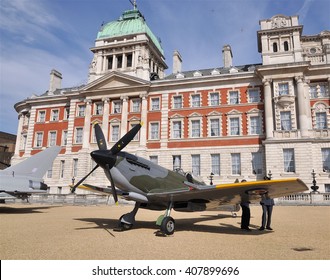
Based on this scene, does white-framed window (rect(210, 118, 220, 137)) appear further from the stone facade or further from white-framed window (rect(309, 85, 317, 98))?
white-framed window (rect(309, 85, 317, 98))

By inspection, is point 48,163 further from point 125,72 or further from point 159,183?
point 125,72

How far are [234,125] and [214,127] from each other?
8.48 feet

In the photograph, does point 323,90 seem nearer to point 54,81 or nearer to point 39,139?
point 39,139

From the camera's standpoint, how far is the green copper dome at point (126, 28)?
42.1 metres

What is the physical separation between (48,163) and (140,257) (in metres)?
18.5

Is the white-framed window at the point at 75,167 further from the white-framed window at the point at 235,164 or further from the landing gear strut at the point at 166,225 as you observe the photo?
the landing gear strut at the point at 166,225

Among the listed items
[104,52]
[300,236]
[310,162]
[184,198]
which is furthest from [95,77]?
[300,236]

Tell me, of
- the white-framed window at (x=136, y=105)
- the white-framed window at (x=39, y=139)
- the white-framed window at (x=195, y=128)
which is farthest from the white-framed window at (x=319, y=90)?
the white-framed window at (x=39, y=139)

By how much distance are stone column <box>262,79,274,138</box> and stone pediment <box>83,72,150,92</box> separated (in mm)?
15851

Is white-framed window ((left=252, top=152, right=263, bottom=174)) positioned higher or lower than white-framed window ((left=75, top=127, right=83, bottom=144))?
lower

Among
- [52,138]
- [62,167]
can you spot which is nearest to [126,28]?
[52,138]

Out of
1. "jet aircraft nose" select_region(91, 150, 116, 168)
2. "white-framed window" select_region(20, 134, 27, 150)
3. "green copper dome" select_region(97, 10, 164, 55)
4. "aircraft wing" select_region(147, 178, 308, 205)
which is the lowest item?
"aircraft wing" select_region(147, 178, 308, 205)

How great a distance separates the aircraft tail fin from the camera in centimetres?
2030

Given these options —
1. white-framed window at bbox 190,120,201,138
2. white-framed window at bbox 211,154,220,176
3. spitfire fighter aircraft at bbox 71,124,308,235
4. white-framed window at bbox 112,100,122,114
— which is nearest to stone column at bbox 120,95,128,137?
white-framed window at bbox 112,100,122,114
